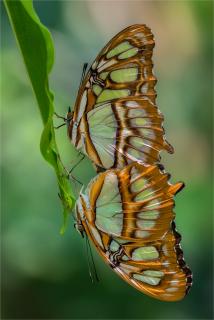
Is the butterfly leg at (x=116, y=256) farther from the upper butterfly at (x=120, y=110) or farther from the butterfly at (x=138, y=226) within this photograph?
the upper butterfly at (x=120, y=110)

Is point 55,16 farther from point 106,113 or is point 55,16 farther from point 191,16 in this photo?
point 106,113

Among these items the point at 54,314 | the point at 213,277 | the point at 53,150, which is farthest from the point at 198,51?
the point at 53,150

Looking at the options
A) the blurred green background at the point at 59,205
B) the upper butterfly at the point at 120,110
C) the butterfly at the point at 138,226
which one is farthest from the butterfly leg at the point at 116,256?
the blurred green background at the point at 59,205

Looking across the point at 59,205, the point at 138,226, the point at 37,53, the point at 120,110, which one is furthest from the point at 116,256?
the point at 59,205

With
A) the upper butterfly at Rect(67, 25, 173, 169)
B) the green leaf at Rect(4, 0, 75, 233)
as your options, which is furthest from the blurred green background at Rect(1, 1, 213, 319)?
the green leaf at Rect(4, 0, 75, 233)

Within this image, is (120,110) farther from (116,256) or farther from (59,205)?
A: (59,205)

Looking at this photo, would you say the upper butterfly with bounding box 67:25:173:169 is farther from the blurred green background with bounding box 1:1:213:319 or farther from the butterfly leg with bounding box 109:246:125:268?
the blurred green background with bounding box 1:1:213:319
